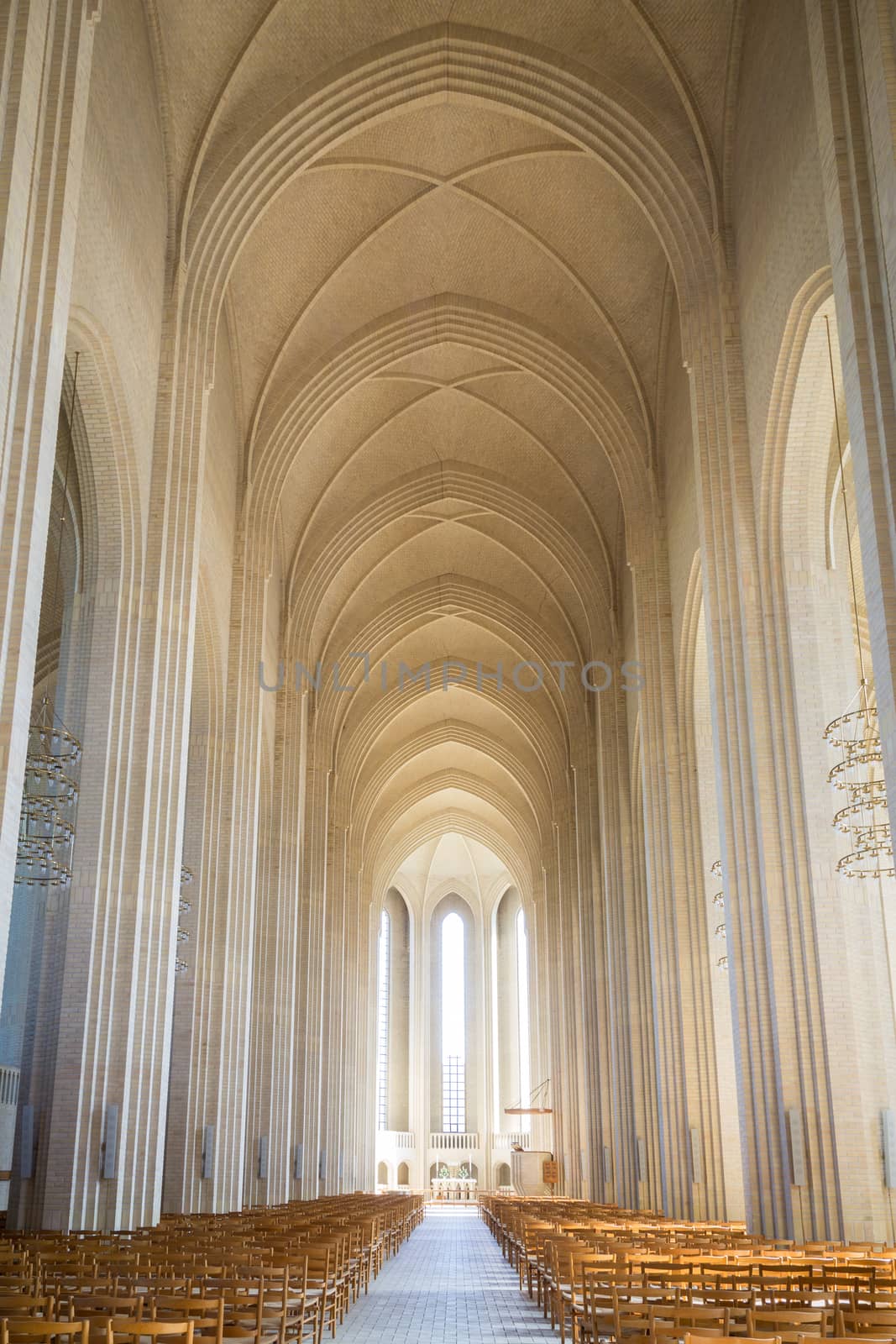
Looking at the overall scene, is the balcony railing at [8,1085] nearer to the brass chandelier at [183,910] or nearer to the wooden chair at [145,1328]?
the brass chandelier at [183,910]

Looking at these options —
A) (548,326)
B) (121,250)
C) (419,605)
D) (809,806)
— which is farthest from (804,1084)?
(419,605)

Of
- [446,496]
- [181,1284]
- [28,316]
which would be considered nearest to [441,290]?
[446,496]

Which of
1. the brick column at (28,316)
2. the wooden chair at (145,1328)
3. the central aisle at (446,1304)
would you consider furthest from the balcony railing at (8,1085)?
the wooden chair at (145,1328)

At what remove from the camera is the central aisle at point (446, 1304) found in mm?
11695

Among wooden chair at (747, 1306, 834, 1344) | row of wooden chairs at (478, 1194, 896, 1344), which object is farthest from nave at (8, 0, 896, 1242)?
wooden chair at (747, 1306, 834, 1344)

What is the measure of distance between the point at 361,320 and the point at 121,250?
9459mm

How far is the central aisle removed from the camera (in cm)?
1170

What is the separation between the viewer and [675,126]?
1798 cm

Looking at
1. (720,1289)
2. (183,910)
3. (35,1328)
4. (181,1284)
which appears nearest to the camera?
(35,1328)

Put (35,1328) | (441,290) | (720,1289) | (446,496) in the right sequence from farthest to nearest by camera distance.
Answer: (446,496), (441,290), (720,1289), (35,1328)

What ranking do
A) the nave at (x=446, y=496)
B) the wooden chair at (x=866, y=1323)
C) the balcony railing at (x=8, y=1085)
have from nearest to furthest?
the wooden chair at (x=866, y=1323)
the nave at (x=446, y=496)
the balcony railing at (x=8, y=1085)

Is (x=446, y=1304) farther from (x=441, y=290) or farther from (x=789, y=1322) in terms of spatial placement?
(x=441, y=290)

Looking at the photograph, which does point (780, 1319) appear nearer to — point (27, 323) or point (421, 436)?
point (27, 323)

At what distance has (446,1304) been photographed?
14484 millimetres
